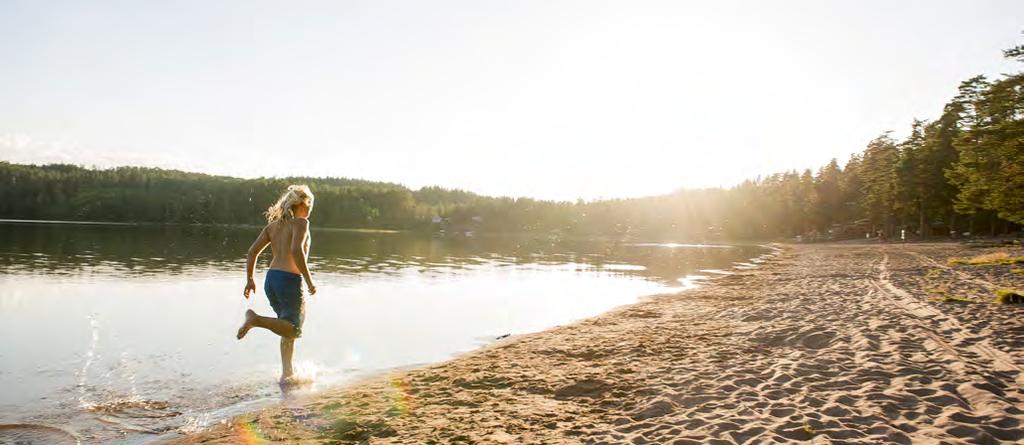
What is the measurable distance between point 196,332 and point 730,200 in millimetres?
128345

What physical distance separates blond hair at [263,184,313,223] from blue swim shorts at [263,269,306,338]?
2.81 ft

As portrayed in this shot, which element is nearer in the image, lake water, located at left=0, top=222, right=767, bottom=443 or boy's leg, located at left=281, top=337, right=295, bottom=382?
lake water, located at left=0, top=222, right=767, bottom=443

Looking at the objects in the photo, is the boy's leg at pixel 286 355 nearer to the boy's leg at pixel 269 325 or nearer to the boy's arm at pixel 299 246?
the boy's leg at pixel 269 325

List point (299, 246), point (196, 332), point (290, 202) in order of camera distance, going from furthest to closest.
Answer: point (196, 332) < point (290, 202) < point (299, 246)

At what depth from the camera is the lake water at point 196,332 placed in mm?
7621

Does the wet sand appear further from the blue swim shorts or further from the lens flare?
the blue swim shorts

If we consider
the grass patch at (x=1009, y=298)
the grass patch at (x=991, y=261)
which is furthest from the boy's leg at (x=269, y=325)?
the grass patch at (x=991, y=261)

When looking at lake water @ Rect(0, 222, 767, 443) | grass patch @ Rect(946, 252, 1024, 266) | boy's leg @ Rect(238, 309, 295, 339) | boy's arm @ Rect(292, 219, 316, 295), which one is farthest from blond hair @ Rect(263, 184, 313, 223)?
grass patch @ Rect(946, 252, 1024, 266)

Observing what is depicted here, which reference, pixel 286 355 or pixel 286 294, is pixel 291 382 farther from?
pixel 286 294

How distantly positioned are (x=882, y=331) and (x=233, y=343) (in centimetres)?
1322

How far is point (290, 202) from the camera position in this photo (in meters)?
8.33

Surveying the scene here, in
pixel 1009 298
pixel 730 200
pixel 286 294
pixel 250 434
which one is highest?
pixel 730 200

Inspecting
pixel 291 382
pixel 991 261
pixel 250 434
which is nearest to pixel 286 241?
pixel 291 382

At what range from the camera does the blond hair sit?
8.30 m
